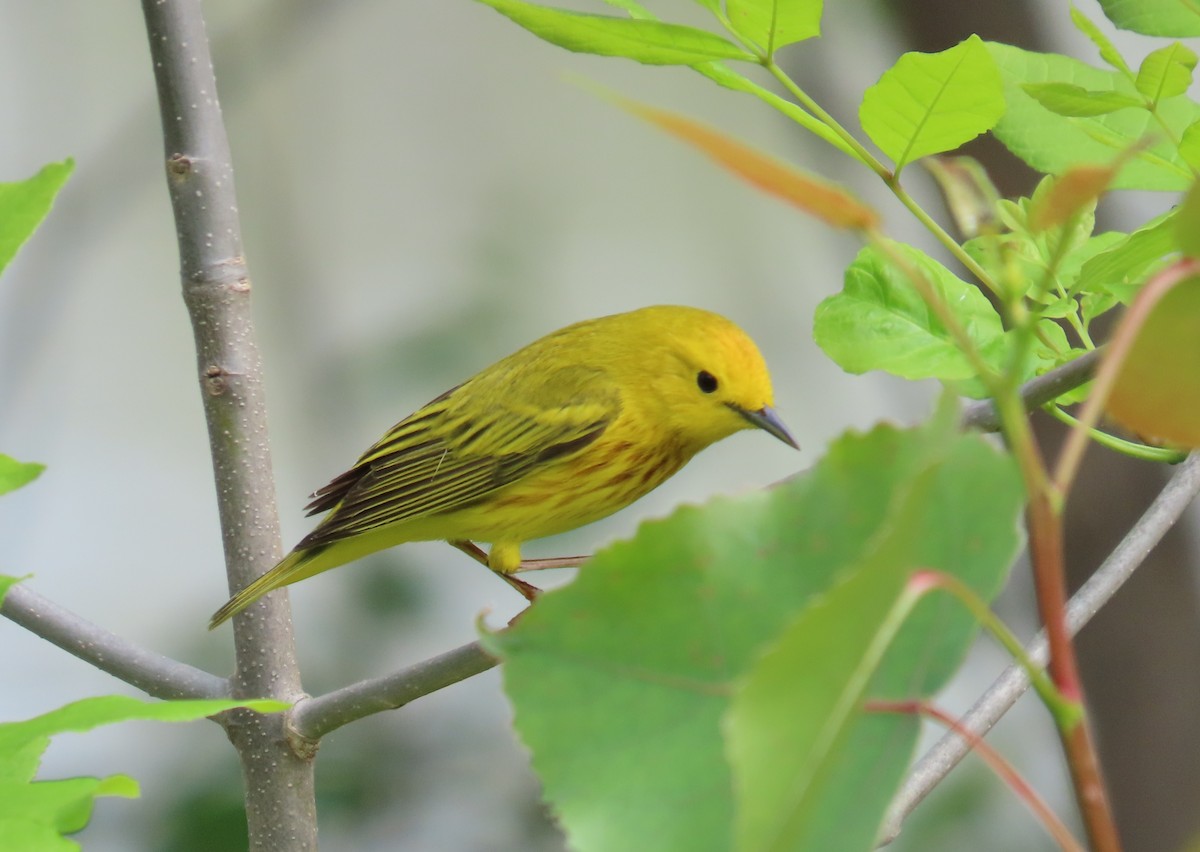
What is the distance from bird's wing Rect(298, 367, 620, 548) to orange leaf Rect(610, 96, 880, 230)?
92 cm

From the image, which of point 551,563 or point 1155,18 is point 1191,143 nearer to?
point 1155,18

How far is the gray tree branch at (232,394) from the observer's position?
0.74m

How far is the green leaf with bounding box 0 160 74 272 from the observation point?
35 cm

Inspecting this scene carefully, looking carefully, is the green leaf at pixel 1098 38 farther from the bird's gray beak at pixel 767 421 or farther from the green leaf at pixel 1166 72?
the bird's gray beak at pixel 767 421

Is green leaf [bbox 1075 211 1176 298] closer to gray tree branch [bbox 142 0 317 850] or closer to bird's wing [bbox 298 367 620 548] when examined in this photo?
gray tree branch [bbox 142 0 317 850]

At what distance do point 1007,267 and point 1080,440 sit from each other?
0.10 ft

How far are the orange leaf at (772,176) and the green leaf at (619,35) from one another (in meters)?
0.25

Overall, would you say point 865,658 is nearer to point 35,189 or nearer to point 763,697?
point 763,697

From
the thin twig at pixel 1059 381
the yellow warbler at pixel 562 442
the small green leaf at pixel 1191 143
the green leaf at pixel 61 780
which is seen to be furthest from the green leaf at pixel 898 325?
the yellow warbler at pixel 562 442

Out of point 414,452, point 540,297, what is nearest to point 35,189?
point 414,452

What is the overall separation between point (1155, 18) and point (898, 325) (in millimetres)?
187

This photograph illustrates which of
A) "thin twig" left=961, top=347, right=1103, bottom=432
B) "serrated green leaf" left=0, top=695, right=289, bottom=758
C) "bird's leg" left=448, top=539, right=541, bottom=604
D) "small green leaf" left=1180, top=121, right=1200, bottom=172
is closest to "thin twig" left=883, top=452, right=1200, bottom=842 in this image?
"thin twig" left=961, top=347, right=1103, bottom=432

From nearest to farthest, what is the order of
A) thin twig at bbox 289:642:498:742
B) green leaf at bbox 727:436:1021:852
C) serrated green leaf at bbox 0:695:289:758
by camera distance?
green leaf at bbox 727:436:1021:852, serrated green leaf at bbox 0:695:289:758, thin twig at bbox 289:642:498:742

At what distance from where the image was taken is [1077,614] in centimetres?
59
